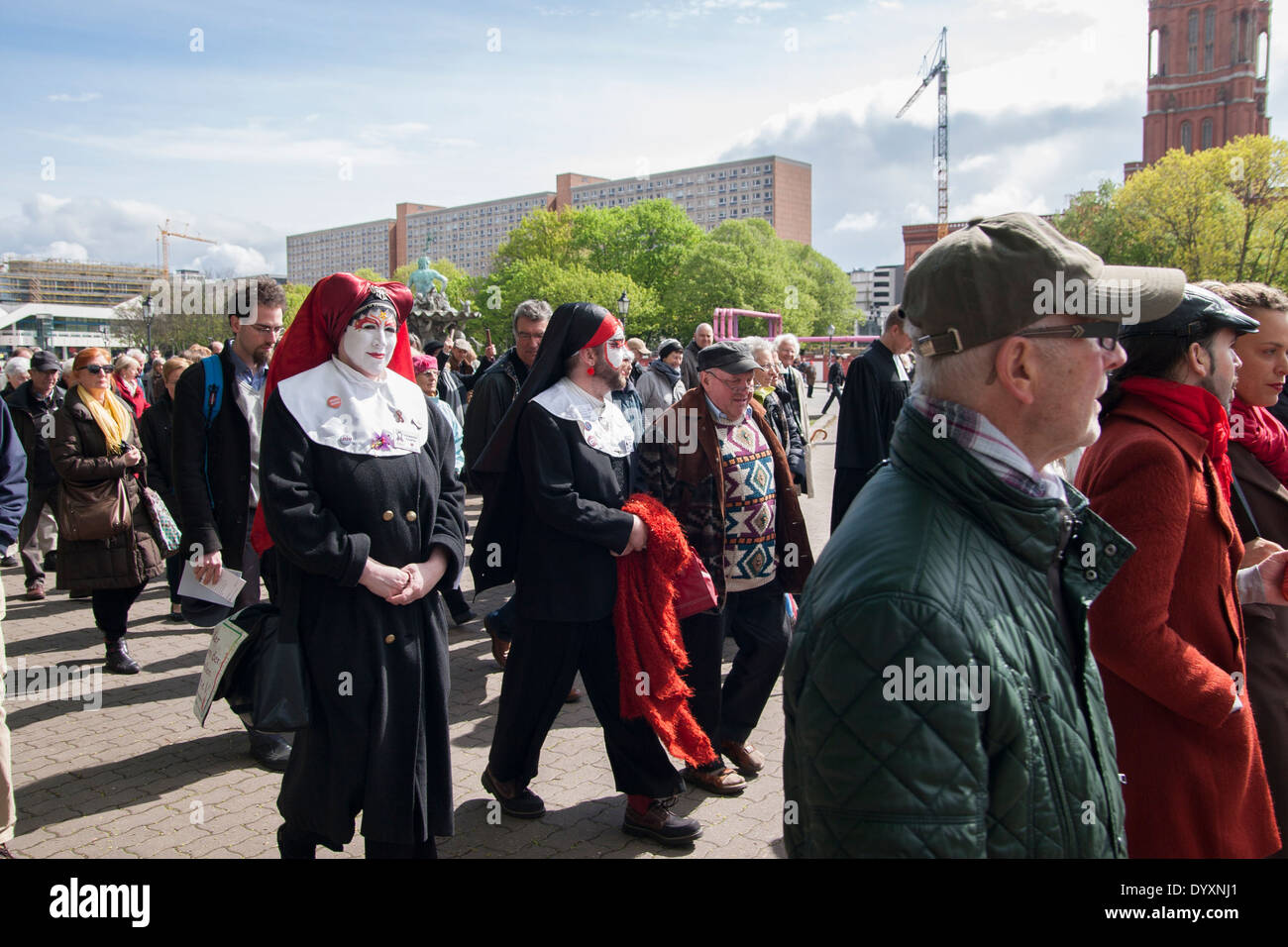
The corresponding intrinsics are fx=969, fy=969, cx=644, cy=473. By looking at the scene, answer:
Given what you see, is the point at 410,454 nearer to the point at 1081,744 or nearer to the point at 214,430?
the point at 214,430

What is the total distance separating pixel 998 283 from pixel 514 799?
3.62 m

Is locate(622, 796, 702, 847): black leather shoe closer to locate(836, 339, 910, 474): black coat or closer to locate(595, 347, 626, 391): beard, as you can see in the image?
locate(595, 347, 626, 391): beard

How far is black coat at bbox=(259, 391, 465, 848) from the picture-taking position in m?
3.25

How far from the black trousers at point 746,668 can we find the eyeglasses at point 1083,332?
3.26m

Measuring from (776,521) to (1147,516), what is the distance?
8.34 feet

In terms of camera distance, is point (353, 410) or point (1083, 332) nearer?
point (1083, 332)

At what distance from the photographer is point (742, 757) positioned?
16.6ft

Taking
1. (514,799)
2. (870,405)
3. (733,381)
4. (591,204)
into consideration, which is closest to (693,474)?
(733,381)

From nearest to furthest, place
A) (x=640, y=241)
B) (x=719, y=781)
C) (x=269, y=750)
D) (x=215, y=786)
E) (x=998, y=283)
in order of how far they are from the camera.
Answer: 1. (x=998, y=283)
2. (x=719, y=781)
3. (x=215, y=786)
4. (x=269, y=750)
5. (x=640, y=241)

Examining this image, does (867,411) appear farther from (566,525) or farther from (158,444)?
(158,444)

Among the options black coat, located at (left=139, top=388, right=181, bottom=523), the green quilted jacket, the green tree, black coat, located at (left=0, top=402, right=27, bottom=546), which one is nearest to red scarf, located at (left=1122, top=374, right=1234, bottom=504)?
the green quilted jacket

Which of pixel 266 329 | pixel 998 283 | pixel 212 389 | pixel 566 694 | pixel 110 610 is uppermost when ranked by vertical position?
pixel 266 329

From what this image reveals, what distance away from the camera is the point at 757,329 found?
224 ft
